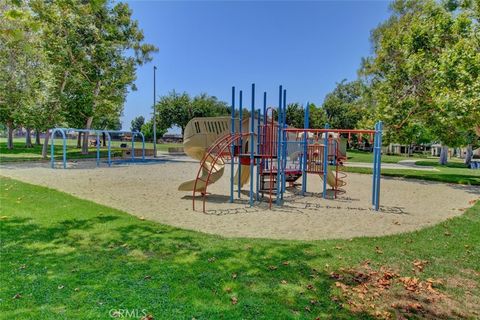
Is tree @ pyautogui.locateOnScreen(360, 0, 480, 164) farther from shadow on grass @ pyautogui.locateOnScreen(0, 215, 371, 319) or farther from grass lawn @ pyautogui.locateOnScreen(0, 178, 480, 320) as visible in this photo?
shadow on grass @ pyautogui.locateOnScreen(0, 215, 371, 319)

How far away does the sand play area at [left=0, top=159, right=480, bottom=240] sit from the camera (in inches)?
297

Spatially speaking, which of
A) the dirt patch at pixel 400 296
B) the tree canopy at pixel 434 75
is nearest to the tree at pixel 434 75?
the tree canopy at pixel 434 75

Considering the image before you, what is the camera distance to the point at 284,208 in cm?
1005

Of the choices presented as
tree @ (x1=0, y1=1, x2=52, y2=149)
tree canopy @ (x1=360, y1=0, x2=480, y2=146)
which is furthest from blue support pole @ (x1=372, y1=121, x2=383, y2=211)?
tree @ (x1=0, y1=1, x2=52, y2=149)

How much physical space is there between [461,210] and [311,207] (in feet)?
14.7

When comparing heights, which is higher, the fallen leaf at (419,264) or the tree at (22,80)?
the tree at (22,80)

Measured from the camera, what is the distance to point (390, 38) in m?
20.4

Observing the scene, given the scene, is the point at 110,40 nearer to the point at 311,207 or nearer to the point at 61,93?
the point at 61,93

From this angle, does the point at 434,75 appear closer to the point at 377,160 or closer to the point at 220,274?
the point at 377,160

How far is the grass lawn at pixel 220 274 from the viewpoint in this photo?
3.71m

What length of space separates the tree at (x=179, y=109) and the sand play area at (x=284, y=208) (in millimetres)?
38748

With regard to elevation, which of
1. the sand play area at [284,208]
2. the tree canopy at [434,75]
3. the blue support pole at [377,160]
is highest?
the tree canopy at [434,75]

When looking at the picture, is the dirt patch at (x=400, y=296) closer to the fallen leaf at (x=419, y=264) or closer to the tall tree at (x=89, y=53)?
the fallen leaf at (x=419, y=264)

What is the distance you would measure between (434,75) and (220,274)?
50.3 ft
